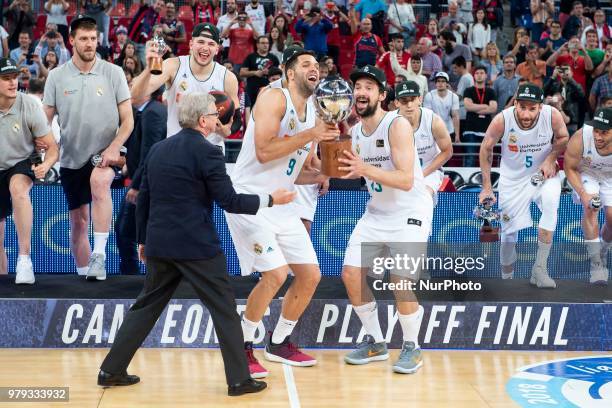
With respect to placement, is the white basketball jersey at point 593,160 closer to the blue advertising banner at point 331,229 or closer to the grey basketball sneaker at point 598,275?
the grey basketball sneaker at point 598,275

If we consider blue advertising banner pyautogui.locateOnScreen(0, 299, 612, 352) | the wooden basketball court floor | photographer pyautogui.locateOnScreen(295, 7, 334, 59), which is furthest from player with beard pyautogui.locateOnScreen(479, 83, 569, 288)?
photographer pyautogui.locateOnScreen(295, 7, 334, 59)

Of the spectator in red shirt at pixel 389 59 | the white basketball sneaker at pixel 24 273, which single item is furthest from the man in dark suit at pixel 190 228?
the spectator in red shirt at pixel 389 59

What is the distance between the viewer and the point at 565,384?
7156 mm

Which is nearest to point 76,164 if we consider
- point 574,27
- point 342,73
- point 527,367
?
point 527,367

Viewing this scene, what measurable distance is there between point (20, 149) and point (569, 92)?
370 inches

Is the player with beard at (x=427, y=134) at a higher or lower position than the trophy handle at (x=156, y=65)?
lower

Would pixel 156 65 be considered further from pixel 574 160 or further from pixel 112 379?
pixel 574 160

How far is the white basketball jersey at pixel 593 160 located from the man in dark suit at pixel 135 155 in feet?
13.1

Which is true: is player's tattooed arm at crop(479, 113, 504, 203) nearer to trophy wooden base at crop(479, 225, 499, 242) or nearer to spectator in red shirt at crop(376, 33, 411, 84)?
trophy wooden base at crop(479, 225, 499, 242)

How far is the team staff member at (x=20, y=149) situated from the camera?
27.3 ft

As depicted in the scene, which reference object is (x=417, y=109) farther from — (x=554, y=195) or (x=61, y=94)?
(x=61, y=94)

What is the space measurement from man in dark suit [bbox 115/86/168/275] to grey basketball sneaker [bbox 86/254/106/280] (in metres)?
0.61

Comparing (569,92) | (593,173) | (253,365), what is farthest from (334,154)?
(569,92)

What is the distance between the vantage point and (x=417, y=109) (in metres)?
9.49
